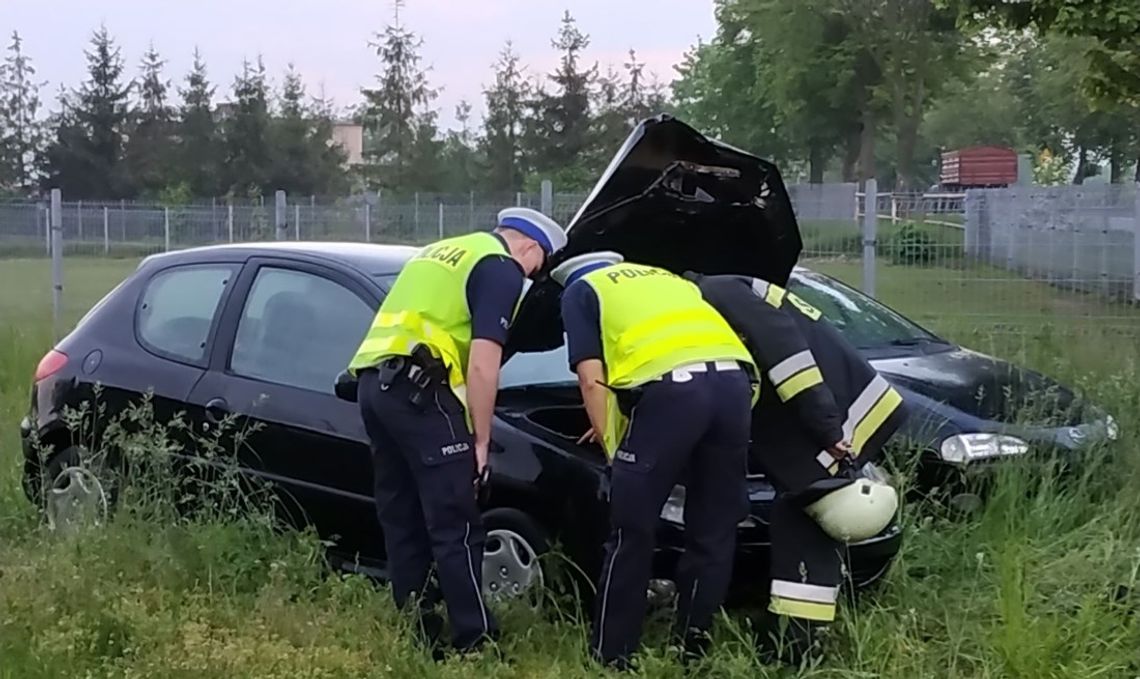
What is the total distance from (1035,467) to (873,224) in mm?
5523

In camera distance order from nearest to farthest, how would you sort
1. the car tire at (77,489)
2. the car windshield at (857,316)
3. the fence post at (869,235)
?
the car tire at (77,489) < the car windshield at (857,316) < the fence post at (869,235)

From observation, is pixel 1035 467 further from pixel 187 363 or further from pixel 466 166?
pixel 466 166

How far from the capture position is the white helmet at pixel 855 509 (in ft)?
13.5

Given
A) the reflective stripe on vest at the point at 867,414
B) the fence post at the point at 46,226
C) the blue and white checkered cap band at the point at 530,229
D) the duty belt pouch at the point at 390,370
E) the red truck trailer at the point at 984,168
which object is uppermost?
the red truck trailer at the point at 984,168

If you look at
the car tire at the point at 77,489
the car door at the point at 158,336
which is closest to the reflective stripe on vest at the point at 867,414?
the car door at the point at 158,336

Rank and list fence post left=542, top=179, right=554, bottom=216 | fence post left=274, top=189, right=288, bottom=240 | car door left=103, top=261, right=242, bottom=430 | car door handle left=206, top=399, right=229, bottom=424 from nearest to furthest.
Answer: car door handle left=206, top=399, right=229, bottom=424 → car door left=103, top=261, right=242, bottom=430 → fence post left=542, top=179, right=554, bottom=216 → fence post left=274, top=189, right=288, bottom=240

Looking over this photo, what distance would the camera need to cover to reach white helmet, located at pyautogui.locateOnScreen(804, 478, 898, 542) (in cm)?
412

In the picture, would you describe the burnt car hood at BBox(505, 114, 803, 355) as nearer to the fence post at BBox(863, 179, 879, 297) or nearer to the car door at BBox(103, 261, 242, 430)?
the car door at BBox(103, 261, 242, 430)

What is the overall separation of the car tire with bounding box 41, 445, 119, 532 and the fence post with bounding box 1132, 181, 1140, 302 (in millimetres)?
8074

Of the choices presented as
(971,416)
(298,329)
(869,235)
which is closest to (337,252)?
(298,329)

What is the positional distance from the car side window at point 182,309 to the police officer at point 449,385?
A: 150 centimetres

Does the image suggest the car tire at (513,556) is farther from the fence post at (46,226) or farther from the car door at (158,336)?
the fence post at (46,226)

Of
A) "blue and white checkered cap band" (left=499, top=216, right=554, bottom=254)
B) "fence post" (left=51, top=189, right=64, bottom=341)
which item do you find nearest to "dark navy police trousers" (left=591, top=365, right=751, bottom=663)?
"blue and white checkered cap band" (left=499, top=216, right=554, bottom=254)

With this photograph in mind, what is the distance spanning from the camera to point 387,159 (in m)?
48.2
